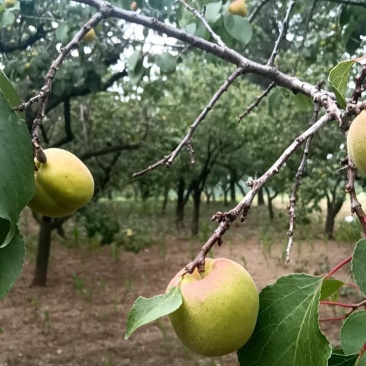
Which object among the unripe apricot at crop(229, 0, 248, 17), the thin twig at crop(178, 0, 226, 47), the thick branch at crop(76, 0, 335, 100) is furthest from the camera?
the unripe apricot at crop(229, 0, 248, 17)

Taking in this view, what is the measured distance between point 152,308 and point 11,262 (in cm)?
23

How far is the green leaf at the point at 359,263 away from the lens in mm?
679

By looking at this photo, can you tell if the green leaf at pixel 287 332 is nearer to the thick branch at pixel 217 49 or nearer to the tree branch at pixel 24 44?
the thick branch at pixel 217 49

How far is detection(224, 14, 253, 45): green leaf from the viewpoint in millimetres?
2084

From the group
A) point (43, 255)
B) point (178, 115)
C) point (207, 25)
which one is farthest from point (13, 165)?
point (178, 115)

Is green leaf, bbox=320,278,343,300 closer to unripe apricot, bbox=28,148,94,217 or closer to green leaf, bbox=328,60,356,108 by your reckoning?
green leaf, bbox=328,60,356,108

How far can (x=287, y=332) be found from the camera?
667 mm

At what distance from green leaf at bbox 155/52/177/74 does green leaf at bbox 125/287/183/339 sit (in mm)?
2463

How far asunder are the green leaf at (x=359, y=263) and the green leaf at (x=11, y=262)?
1.37ft

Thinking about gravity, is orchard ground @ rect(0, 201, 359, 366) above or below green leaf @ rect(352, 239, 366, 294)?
below

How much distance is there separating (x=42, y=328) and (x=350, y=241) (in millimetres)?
4868

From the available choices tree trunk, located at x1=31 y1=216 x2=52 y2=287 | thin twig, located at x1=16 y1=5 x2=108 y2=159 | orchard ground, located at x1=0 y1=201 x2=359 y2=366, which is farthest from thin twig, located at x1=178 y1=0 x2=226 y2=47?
tree trunk, located at x1=31 y1=216 x2=52 y2=287

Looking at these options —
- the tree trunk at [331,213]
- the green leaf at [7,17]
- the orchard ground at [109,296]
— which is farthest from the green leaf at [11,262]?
the tree trunk at [331,213]

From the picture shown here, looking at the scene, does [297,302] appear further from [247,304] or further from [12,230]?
[12,230]
